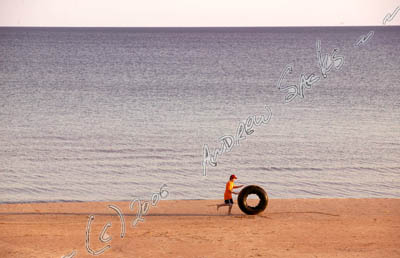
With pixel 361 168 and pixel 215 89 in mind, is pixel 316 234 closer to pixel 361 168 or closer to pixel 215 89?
pixel 361 168

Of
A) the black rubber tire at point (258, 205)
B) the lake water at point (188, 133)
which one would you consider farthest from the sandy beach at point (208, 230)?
the lake water at point (188, 133)

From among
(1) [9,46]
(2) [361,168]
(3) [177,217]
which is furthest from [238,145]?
(1) [9,46]

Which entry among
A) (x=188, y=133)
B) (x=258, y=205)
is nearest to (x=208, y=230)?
(x=258, y=205)

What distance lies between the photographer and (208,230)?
16.2 meters

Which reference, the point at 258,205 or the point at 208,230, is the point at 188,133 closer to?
the point at 258,205

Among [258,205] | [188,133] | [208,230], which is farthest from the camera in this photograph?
[188,133]

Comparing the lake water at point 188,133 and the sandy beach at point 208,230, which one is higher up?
the lake water at point 188,133

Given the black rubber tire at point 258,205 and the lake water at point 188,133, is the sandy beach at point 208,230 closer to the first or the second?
the black rubber tire at point 258,205

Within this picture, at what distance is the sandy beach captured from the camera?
571 inches

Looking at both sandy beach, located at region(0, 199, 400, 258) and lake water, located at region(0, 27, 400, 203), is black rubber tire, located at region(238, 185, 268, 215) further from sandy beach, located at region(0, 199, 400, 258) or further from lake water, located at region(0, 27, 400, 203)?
lake water, located at region(0, 27, 400, 203)

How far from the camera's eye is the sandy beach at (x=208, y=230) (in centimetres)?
1450

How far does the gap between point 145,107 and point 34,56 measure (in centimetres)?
5724

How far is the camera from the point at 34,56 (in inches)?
3871

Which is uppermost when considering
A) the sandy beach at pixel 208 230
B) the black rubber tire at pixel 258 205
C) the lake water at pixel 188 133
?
the lake water at pixel 188 133
